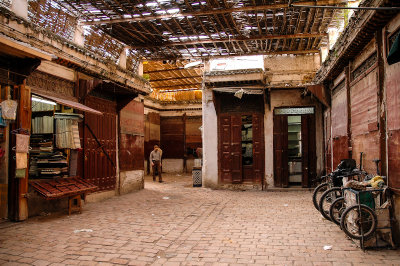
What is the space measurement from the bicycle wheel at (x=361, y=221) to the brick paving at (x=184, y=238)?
0.25 meters

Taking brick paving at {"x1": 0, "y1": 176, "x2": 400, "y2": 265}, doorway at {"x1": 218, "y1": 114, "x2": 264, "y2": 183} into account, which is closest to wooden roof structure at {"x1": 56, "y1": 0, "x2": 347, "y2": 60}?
doorway at {"x1": 218, "y1": 114, "x2": 264, "y2": 183}

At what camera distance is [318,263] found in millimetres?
4402

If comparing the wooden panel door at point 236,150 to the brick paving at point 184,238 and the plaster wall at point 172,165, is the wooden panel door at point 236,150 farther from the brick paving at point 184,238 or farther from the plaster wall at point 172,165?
the plaster wall at point 172,165

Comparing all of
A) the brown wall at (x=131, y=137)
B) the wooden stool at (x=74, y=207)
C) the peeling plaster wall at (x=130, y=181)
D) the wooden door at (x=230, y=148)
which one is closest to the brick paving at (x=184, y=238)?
the wooden stool at (x=74, y=207)

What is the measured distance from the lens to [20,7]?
7297 mm

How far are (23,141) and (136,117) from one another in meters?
6.47

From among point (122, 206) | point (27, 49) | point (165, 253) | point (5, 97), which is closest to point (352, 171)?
point (165, 253)

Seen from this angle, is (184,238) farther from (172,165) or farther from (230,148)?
(172,165)

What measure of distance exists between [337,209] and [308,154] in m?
6.69

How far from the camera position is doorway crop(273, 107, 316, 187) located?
12.8m

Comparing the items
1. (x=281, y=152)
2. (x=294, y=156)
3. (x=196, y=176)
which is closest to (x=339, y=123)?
(x=281, y=152)

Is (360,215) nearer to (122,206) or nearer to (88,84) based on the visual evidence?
(122,206)

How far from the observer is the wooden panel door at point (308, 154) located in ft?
42.0

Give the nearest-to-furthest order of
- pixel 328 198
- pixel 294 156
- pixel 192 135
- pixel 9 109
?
pixel 9 109 < pixel 328 198 < pixel 294 156 < pixel 192 135
